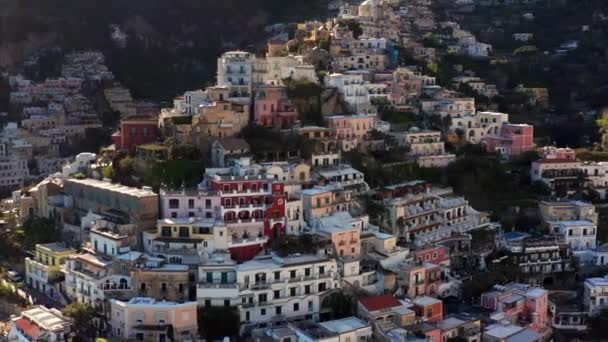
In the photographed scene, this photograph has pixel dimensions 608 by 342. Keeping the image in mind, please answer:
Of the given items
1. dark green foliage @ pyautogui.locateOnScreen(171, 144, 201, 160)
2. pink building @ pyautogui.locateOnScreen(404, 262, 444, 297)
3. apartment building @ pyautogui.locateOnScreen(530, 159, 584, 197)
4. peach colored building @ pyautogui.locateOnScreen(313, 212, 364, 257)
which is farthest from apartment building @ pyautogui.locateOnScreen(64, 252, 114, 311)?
apartment building @ pyautogui.locateOnScreen(530, 159, 584, 197)

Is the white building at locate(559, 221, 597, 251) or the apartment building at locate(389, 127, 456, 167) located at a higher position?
the apartment building at locate(389, 127, 456, 167)

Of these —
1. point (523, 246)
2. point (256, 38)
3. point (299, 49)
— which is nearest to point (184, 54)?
point (256, 38)

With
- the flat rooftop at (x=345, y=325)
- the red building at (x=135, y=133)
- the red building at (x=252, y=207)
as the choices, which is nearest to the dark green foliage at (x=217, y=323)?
the flat rooftop at (x=345, y=325)

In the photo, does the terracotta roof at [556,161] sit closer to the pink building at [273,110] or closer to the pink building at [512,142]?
the pink building at [512,142]

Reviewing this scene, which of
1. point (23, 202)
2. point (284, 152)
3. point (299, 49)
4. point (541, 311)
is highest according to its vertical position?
point (299, 49)

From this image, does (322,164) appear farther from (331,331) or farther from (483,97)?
(483,97)

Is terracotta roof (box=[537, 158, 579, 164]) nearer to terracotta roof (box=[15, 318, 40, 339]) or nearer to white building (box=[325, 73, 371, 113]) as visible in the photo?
white building (box=[325, 73, 371, 113])
